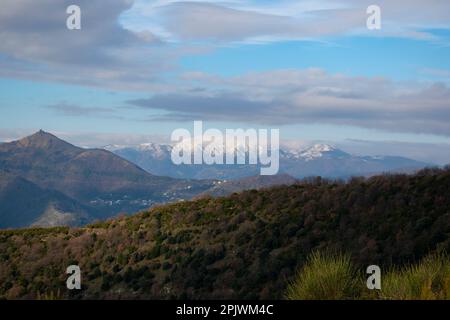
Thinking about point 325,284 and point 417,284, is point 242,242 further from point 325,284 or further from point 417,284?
point 417,284

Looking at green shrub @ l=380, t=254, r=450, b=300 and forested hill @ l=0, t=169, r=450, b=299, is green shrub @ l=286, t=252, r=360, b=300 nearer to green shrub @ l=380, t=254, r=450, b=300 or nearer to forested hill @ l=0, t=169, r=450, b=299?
green shrub @ l=380, t=254, r=450, b=300

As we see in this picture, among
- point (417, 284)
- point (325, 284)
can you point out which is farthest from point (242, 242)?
point (417, 284)

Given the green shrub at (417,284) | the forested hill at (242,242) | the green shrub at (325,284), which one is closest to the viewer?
the green shrub at (417,284)

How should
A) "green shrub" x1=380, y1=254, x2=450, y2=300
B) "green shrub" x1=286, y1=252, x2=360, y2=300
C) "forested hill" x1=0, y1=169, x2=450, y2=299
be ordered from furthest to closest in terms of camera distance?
"forested hill" x1=0, y1=169, x2=450, y2=299, "green shrub" x1=286, y1=252, x2=360, y2=300, "green shrub" x1=380, y1=254, x2=450, y2=300

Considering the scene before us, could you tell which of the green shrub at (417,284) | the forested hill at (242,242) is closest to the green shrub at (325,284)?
the green shrub at (417,284)

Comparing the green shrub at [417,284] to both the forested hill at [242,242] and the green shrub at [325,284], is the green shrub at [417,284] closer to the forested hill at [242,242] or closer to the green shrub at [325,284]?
the green shrub at [325,284]

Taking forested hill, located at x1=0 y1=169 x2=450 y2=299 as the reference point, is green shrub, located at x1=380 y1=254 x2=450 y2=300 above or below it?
above

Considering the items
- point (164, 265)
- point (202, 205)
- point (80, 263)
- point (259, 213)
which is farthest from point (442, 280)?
point (202, 205)

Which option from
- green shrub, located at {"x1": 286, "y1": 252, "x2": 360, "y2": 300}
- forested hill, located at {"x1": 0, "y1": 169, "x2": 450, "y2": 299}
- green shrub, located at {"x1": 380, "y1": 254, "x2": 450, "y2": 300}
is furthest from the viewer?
forested hill, located at {"x1": 0, "y1": 169, "x2": 450, "y2": 299}

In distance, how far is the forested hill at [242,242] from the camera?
33938mm

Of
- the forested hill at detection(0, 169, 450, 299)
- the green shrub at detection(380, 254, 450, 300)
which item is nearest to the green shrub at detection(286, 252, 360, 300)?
the green shrub at detection(380, 254, 450, 300)

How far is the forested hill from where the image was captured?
33.9m

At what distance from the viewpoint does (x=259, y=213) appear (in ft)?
156
